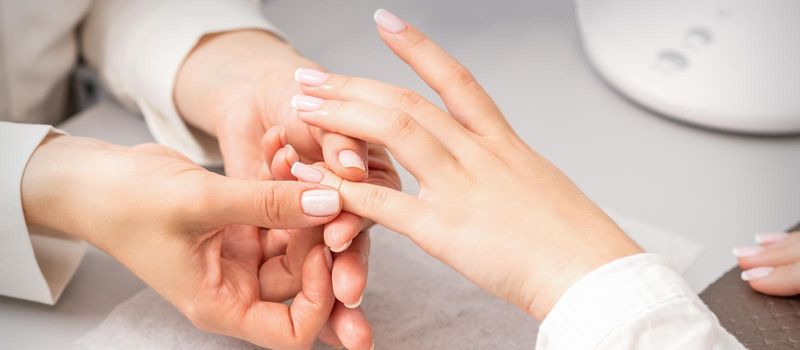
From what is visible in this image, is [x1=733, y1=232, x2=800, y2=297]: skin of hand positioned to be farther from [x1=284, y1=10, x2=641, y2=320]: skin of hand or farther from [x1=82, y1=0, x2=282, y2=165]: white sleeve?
[x1=82, y1=0, x2=282, y2=165]: white sleeve

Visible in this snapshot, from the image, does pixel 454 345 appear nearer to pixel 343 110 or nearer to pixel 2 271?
pixel 343 110

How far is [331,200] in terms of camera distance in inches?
23.0

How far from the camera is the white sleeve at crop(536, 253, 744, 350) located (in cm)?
52

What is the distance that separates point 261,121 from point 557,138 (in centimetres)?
32

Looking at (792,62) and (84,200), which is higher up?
(792,62)

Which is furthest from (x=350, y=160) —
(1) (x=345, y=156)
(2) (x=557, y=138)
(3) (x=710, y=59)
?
(3) (x=710, y=59)

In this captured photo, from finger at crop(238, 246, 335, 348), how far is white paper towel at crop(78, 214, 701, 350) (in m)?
0.05

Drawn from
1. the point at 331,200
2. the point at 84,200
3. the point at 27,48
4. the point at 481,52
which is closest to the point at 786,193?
the point at 481,52

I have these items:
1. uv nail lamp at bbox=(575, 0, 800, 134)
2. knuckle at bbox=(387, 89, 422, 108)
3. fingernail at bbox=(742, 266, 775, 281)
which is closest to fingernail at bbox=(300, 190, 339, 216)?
knuckle at bbox=(387, 89, 422, 108)

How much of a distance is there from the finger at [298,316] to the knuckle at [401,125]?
0.11 m

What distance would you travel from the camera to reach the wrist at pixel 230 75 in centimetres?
76

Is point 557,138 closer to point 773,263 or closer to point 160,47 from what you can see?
point 773,263

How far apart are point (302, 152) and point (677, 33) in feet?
1.45

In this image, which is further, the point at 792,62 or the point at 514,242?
the point at 792,62
